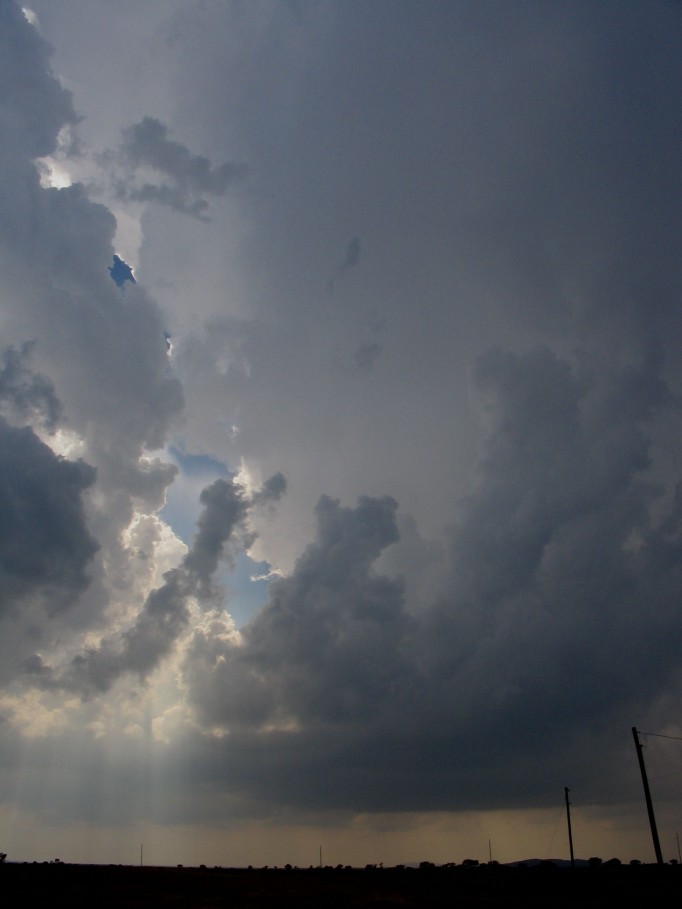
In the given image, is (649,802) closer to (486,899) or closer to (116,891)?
(486,899)

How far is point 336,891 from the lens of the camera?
56.1 metres

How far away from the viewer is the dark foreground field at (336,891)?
46625 millimetres

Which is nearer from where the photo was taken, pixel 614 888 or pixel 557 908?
pixel 557 908

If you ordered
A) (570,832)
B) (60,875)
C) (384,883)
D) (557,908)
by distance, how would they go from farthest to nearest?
(570,832), (384,883), (60,875), (557,908)

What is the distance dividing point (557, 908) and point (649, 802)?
76.2 ft

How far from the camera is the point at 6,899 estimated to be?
153 ft

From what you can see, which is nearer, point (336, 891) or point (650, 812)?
point (336, 891)

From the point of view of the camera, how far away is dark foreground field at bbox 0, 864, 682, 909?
46.6 metres

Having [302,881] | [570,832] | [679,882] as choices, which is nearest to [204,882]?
[302,881]

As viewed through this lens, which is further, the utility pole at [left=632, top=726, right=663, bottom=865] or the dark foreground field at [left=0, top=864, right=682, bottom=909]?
the utility pole at [left=632, top=726, right=663, bottom=865]

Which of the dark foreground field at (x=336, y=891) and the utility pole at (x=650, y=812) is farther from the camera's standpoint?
the utility pole at (x=650, y=812)

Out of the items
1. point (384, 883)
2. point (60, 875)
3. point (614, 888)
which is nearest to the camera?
point (614, 888)

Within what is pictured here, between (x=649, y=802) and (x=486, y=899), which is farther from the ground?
(x=649, y=802)

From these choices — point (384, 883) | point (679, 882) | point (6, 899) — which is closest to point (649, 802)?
point (679, 882)
